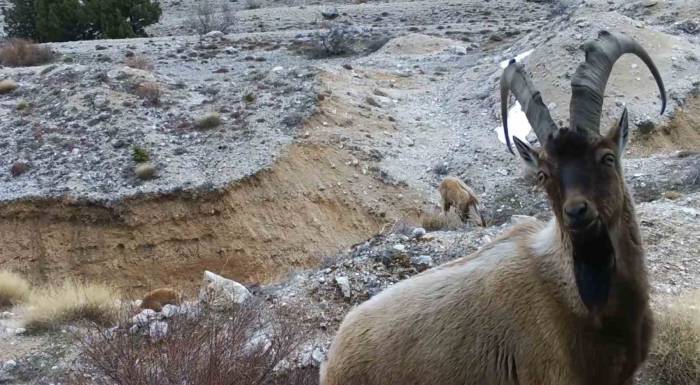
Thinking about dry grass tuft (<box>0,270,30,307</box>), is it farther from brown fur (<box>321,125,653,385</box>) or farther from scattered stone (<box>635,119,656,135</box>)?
scattered stone (<box>635,119,656,135</box>)

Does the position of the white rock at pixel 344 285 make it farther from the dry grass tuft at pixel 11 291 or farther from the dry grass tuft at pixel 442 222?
the dry grass tuft at pixel 11 291

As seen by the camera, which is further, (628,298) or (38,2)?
(38,2)

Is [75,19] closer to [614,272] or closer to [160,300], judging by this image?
[160,300]

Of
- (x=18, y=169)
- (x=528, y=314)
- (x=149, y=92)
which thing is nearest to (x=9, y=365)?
(x=528, y=314)

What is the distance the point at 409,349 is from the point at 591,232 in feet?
5.84

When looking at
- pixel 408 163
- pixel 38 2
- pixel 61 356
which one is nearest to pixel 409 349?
pixel 61 356

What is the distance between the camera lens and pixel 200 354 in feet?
24.1

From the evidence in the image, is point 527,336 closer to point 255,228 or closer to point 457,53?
point 255,228

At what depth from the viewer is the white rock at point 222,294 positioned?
977 centimetres

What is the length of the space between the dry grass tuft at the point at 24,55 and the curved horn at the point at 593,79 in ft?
89.6

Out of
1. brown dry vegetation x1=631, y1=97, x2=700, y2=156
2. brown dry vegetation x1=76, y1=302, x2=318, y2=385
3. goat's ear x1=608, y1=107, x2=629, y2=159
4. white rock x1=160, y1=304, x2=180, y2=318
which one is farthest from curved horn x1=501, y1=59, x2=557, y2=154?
brown dry vegetation x1=631, y1=97, x2=700, y2=156

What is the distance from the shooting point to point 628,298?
492cm

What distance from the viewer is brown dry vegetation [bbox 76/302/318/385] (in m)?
7.06

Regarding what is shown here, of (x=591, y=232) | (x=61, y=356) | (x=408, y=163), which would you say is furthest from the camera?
(x=408, y=163)
